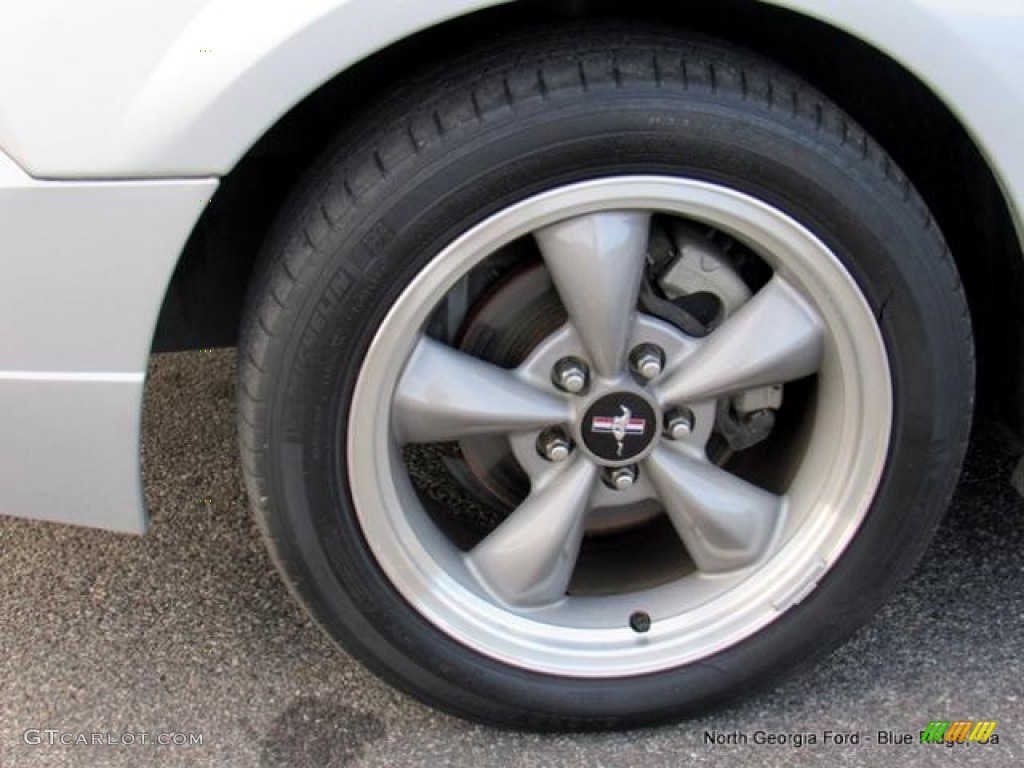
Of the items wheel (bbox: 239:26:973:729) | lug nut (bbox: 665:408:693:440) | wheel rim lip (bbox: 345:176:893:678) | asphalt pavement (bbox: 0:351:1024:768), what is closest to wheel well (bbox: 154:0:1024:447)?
wheel (bbox: 239:26:973:729)

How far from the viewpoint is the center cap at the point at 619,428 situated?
70.8 inches

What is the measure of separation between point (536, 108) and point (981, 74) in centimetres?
58

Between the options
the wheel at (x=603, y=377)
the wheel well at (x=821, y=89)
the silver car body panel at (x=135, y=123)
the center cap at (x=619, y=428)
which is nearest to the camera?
the silver car body panel at (x=135, y=123)

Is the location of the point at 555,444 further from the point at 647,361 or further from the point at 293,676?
the point at 293,676

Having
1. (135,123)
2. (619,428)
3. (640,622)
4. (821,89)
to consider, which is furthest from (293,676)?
(821,89)

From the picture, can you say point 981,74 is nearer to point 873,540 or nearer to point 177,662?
point 873,540

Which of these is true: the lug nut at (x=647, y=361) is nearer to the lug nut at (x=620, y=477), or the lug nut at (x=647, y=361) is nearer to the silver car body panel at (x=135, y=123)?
the lug nut at (x=620, y=477)

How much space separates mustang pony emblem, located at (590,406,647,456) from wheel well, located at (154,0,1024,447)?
0.58m

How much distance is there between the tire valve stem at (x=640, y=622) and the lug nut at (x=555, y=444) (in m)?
0.31

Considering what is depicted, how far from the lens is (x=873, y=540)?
72.9 inches

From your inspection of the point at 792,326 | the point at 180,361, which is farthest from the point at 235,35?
the point at 180,361

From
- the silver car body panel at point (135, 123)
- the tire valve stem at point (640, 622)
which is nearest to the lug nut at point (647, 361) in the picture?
the tire valve stem at point (640, 622)

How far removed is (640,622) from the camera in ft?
6.38

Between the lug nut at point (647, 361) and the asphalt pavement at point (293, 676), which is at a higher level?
the lug nut at point (647, 361)
